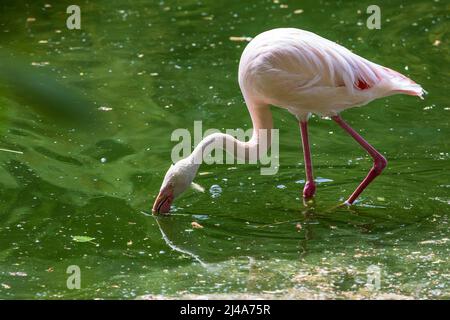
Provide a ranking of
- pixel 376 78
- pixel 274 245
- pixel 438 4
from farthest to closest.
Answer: pixel 438 4 → pixel 376 78 → pixel 274 245

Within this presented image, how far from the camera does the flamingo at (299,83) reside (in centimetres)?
507

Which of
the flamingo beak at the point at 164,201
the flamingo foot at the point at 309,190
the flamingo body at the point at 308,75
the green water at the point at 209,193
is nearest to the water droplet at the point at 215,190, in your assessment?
the green water at the point at 209,193

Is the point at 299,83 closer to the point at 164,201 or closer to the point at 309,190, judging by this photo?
the point at 309,190

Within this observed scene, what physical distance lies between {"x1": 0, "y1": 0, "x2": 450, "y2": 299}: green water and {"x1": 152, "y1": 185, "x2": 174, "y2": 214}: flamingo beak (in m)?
0.11

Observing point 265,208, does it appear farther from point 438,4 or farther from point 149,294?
point 438,4

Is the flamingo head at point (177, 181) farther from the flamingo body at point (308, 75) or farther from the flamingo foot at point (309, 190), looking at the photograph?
the flamingo foot at point (309, 190)

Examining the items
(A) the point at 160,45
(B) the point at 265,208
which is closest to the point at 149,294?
(B) the point at 265,208

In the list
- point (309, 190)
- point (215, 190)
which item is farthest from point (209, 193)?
point (309, 190)

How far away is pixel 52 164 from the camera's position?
20.3ft

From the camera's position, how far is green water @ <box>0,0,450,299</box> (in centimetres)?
402

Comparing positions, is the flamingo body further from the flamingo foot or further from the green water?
the green water

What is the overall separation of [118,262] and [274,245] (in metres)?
0.97


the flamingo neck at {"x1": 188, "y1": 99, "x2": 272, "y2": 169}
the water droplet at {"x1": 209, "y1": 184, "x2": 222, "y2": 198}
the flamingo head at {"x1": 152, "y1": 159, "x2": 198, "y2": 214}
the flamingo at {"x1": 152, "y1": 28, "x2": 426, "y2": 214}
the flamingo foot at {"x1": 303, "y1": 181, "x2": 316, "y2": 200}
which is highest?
the flamingo at {"x1": 152, "y1": 28, "x2": 426, "y2": 214}

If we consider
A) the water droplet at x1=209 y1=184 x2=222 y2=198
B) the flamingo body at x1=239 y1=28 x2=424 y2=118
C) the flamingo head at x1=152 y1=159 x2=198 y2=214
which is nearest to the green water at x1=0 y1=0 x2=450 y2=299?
the water droplet at x1=209 y1=184 x2=222 y2=198
